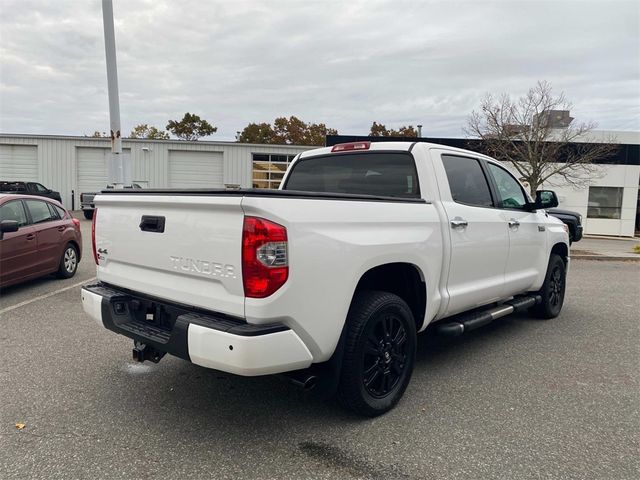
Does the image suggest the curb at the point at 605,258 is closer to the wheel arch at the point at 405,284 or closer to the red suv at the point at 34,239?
the wheel arch at the point at 405,284

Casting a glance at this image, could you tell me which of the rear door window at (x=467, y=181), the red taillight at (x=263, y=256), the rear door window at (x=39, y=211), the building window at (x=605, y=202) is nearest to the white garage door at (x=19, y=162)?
the rear door window at (x=39, y=211)

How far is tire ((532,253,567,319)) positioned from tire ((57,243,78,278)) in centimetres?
726

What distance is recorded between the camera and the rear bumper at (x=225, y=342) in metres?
2.59

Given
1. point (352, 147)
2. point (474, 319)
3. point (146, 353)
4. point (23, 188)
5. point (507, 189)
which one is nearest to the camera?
point (146, 353)

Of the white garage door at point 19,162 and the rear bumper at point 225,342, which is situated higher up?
the white garage door at point 19,162

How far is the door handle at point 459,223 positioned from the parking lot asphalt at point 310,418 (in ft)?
4.28

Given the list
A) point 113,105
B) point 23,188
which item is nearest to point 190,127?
point 23,188

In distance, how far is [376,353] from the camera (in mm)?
3350

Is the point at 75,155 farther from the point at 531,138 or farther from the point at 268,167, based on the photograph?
the point at 531,138

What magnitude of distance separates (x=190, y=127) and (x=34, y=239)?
57.6 metres

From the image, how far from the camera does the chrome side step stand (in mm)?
4078

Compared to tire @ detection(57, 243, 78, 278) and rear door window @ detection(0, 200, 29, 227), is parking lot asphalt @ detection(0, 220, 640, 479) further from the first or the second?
tire @ detection(57, 243, 78, 278)

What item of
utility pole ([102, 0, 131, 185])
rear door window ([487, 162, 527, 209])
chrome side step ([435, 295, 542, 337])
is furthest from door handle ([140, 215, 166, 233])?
utility pole ([102, 0, 131, 185])

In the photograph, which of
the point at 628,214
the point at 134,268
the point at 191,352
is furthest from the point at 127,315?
the point at 628,214
